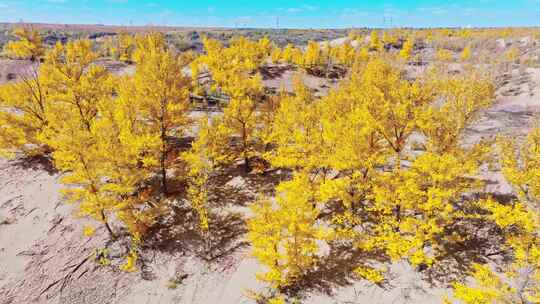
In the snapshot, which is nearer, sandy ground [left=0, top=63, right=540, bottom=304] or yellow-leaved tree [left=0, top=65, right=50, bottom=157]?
sandy ground [left=0, top=63, right=540, bottom=304]

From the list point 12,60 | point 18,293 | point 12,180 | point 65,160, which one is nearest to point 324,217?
point 65,160

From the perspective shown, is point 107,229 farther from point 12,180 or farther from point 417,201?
point 417,201

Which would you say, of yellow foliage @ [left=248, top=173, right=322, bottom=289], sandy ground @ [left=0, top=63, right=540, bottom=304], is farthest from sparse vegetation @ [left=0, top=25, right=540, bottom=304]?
sandy ground @ [left=0, top=63, right=540, bottom=304]

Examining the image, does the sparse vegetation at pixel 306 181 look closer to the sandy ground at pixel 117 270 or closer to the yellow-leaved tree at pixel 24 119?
the yellow-leaved tree at pixel 24 119

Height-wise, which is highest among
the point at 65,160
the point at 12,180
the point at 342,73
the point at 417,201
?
the point at 342,73

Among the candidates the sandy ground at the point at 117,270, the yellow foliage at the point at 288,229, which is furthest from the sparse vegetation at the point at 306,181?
the sandy ground at the point at 117,270

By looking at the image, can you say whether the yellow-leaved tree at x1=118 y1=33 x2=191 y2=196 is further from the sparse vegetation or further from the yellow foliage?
the yellow foliage

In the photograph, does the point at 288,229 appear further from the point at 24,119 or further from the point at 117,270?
the point at 24,119

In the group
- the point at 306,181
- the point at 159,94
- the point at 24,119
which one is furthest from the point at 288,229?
the point at 24,119
